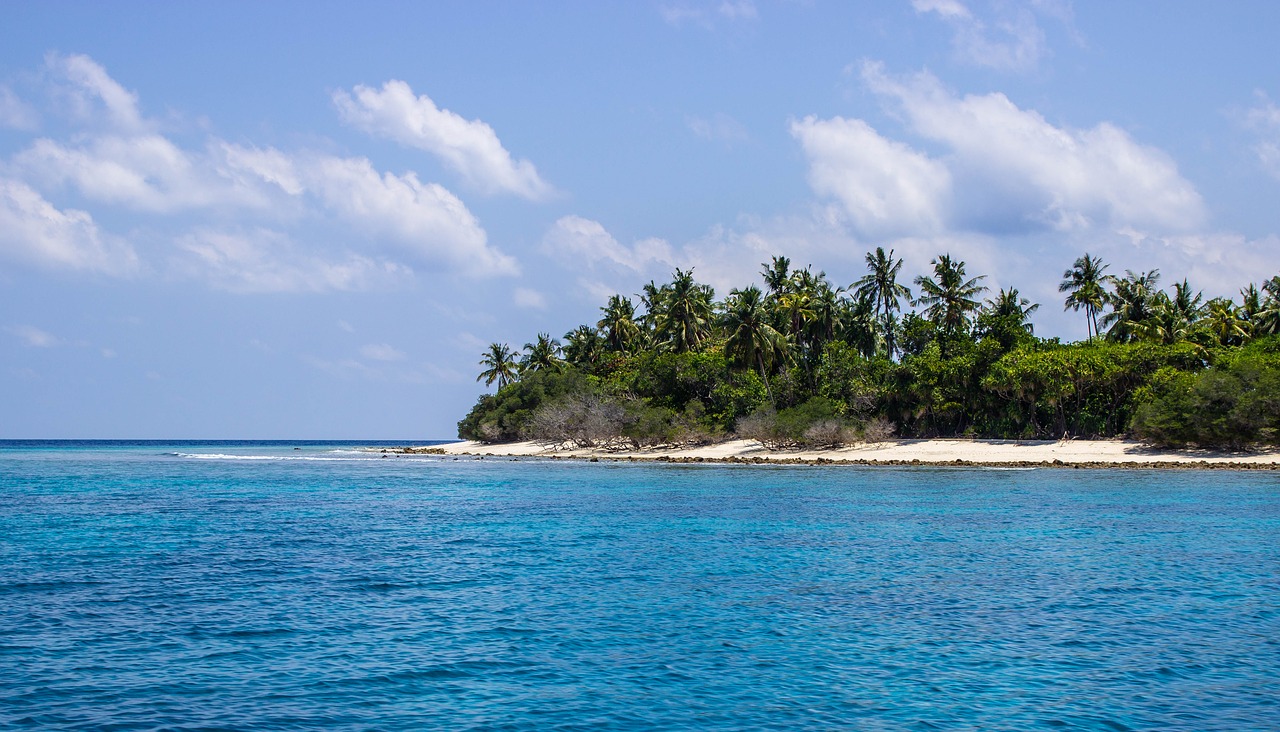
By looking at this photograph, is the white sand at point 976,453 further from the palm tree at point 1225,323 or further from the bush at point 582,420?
the palm tree at point 1225,323

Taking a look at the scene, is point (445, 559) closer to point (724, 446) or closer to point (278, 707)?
point (278, 707)

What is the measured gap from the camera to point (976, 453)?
6188 centimetres

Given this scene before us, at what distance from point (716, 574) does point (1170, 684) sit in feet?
28.7

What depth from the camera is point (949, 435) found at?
72.0 meters

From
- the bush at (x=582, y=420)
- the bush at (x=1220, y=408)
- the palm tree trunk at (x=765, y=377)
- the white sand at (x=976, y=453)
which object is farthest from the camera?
the bush at (x=582, y=420)

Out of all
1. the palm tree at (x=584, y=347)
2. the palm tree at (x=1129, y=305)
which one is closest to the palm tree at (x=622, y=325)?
the palm tree at (x=584, y=347)

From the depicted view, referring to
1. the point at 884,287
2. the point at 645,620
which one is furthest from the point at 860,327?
the point at 645,620

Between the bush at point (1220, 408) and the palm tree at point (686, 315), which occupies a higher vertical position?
the palm tree at point (686, 315)

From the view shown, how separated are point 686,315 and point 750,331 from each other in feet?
47.0

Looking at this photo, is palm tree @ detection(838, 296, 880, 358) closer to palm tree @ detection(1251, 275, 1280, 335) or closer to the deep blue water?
palm tree @ detection(1251, 275, 1280, 335)

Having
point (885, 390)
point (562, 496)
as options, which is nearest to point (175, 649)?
point (562, 496)

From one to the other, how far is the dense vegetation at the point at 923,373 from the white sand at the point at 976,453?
1080 mm

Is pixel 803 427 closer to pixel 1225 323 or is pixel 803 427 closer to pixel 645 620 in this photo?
pixel 1225 323

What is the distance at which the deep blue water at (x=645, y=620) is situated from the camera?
9.82 metres
